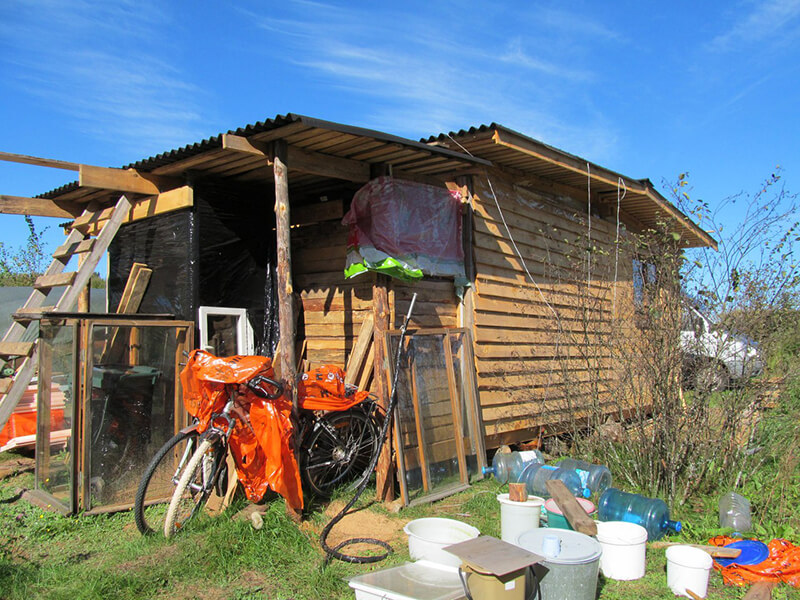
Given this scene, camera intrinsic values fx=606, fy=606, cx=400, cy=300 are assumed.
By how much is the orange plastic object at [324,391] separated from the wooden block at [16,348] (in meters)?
2.26

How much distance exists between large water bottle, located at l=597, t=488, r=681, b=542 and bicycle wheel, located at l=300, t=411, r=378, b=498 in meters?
1.95

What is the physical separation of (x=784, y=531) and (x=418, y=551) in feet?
9.10

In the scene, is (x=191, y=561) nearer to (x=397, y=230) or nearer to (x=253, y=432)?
(x=253, y=432)

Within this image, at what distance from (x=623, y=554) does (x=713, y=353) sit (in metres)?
2.15

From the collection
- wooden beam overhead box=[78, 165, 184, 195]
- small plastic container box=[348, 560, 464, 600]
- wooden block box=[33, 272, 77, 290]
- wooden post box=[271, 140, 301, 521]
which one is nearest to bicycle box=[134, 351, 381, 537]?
wooden post box=[271, 140, 301, 521]

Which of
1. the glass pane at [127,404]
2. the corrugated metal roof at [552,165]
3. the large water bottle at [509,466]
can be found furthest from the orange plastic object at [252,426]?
the corrugated metal roof at [552,165]

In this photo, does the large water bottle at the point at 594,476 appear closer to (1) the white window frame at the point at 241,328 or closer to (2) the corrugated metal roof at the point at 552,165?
(2) the corrugated metal roof at the point at 552,165

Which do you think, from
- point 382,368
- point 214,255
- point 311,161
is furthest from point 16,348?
point 382,368

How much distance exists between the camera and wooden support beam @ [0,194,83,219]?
6289mm

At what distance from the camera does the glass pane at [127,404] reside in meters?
4.88

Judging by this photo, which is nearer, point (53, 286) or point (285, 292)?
point (285, 292)

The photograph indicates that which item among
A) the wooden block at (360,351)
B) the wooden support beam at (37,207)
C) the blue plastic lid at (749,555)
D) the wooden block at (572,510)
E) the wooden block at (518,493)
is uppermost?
the wooden support beam at (37,207)

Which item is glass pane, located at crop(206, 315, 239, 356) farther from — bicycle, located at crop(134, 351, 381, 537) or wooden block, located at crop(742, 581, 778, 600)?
wooden block, located at crop(742, 581, 778, 600)

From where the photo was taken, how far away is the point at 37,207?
683 cm
